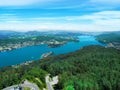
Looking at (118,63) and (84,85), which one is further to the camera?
(118,63)

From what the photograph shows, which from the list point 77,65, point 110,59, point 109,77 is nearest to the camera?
point 109,77

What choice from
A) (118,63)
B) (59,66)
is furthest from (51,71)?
(118,63)

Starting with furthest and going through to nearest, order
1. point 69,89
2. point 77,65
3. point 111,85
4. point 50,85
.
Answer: point 77,65 → point 111,85 → point 50,85 → point 69,89

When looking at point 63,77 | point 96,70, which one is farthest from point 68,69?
point 63,77

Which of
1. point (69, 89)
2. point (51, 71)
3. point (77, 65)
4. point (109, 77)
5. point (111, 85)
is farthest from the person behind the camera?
point (77, 65)

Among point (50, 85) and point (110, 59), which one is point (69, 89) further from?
point (110, 59)

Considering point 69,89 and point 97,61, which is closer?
point 69,89

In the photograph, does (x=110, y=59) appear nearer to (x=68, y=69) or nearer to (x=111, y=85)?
(x=68, y=69)

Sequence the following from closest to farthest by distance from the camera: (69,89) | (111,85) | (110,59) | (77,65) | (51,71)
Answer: (69,89) < (111,85) < (51,71) < (77,65) < (110,59)
